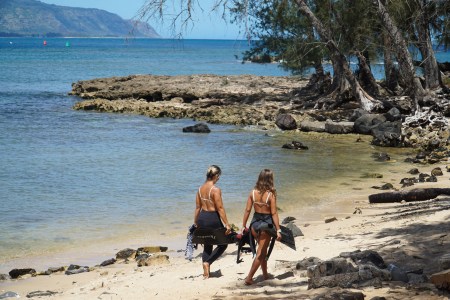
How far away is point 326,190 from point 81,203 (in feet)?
18.3

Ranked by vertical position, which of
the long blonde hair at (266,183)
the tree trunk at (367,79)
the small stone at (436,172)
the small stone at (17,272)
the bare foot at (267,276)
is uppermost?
the tree trunk at (367,79)

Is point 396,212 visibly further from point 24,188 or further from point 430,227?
point 24,188

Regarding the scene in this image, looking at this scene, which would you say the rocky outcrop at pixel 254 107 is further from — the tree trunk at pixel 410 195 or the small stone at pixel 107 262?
the small stone at pixel 107 262

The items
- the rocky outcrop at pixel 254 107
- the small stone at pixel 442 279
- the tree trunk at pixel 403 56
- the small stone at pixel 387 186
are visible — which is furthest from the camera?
the rocky outcrop at pixel 254 107

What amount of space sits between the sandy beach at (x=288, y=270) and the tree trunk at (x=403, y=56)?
1409 cm

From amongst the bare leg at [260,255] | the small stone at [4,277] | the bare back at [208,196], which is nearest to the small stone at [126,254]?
the small stone at [4,277]

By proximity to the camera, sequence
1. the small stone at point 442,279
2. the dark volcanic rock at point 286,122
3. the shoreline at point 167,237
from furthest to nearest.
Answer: the dark volcanic rock at point 286,122, the shoreline at point 167,237, the small stone at point 442,279

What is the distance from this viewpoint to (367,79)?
34.4 m

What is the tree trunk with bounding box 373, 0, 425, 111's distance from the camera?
25.9 metres

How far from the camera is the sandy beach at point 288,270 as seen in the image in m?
8.29

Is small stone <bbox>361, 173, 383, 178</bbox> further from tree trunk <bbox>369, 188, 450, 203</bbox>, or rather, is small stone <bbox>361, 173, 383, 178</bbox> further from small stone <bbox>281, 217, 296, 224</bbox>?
small stone <bbox>281, 217, 296, 224</bbox>

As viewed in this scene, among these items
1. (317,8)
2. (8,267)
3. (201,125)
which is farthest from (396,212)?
(317,8)

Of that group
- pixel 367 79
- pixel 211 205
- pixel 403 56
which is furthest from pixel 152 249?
pixel 367 79

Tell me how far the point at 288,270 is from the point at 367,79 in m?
26.2
